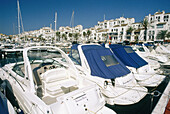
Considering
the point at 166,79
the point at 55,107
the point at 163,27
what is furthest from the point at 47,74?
the point at 163,27

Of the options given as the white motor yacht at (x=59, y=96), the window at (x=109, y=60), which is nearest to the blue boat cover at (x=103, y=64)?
the window at (x=109, y=60)

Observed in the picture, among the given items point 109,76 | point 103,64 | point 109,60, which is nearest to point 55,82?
point 109,76

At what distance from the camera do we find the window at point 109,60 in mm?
6454

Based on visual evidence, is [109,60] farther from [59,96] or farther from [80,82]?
[59,96]

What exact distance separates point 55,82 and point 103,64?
2.79 m

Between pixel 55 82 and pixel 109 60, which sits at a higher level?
pixel 109 60

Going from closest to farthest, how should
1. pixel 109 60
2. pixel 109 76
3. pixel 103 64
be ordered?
pixel 109 76 < pixel 103 64 < pixel 109 60

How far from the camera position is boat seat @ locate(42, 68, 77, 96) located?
4.22m

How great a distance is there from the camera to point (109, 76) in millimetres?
5586

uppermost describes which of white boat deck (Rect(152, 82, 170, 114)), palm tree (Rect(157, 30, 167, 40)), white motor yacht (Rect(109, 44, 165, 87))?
palm tree (Rect(157, 30, 167, 40))

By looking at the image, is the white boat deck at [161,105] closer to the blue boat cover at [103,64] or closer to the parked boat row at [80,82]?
the parked boat row at [80,82]

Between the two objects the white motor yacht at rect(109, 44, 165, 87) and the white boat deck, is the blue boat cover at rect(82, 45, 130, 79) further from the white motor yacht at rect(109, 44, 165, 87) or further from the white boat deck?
the white boat deck

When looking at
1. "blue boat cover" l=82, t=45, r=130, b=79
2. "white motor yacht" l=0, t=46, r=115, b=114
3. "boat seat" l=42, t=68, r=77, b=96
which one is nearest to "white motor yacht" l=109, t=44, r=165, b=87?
"blue boat cover" l=82, t=45, r=130, b=79

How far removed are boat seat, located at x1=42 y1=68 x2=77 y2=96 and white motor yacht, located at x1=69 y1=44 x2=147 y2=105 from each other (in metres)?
1.38
